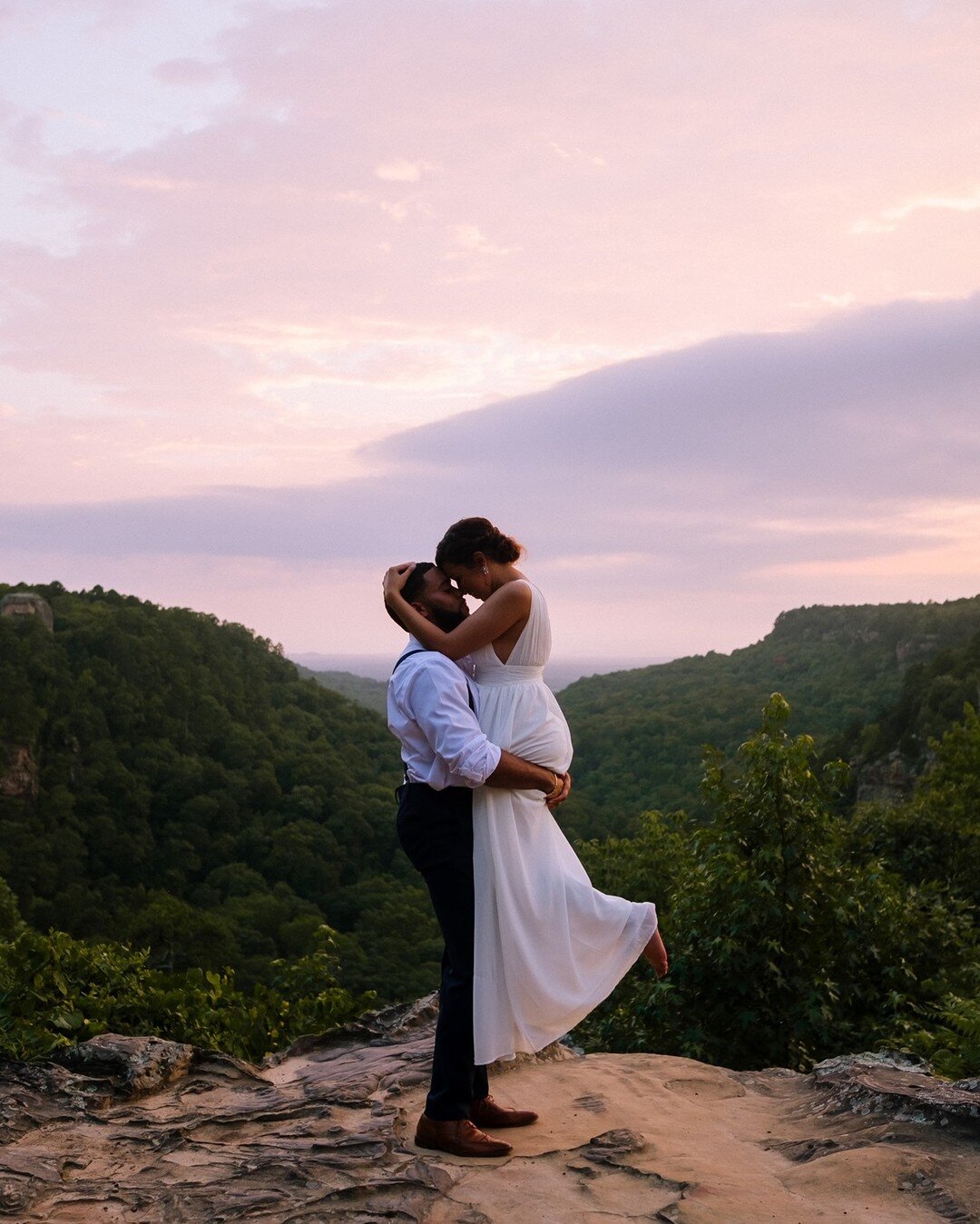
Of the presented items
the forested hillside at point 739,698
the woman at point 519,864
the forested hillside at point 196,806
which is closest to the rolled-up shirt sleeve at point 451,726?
the woman at point 519,864

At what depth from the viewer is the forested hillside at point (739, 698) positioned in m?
40.2

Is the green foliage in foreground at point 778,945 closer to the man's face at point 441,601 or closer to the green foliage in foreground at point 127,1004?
the green foliage in foreground at point 127,1004

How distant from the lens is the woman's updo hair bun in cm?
409

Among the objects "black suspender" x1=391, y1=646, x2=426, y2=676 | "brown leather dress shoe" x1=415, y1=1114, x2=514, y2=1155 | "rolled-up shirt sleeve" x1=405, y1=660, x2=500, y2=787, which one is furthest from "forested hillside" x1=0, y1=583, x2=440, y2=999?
"rolled-up shirt sleeve" x1=405, y1=660, x2=500, y2=787

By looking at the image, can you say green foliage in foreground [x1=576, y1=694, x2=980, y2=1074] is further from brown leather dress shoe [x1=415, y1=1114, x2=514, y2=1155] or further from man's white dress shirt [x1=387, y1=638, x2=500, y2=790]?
man's white dress shirt [x1=387, y1=638, x2=500, y2=790]

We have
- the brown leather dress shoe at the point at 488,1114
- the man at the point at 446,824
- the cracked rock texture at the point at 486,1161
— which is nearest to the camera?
the cracked rock texture at the point at 486,1161

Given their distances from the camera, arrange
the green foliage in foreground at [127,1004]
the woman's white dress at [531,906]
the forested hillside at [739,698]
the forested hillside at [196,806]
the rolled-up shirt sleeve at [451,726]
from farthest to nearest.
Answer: the forested hillside at [739,698]
the forested hillside at [196,806]
the green foliage in foreground at [127,1004]
the woman's white dress at [531,906]
the rolled-up shirt sleeve at [451,726]

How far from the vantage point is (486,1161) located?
3912 mm

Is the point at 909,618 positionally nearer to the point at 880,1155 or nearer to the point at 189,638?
the point at 189,638

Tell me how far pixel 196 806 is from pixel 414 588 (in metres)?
44.1

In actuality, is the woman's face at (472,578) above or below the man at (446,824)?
above

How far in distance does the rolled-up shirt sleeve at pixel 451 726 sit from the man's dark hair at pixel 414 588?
30cm

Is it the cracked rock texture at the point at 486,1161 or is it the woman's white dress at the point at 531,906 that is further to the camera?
the woman's white dress at the point at 531,906

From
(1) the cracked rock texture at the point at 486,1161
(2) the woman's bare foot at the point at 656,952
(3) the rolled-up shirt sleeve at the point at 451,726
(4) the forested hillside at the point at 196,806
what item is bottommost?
(4) the forested hillside at the point at 196,806
